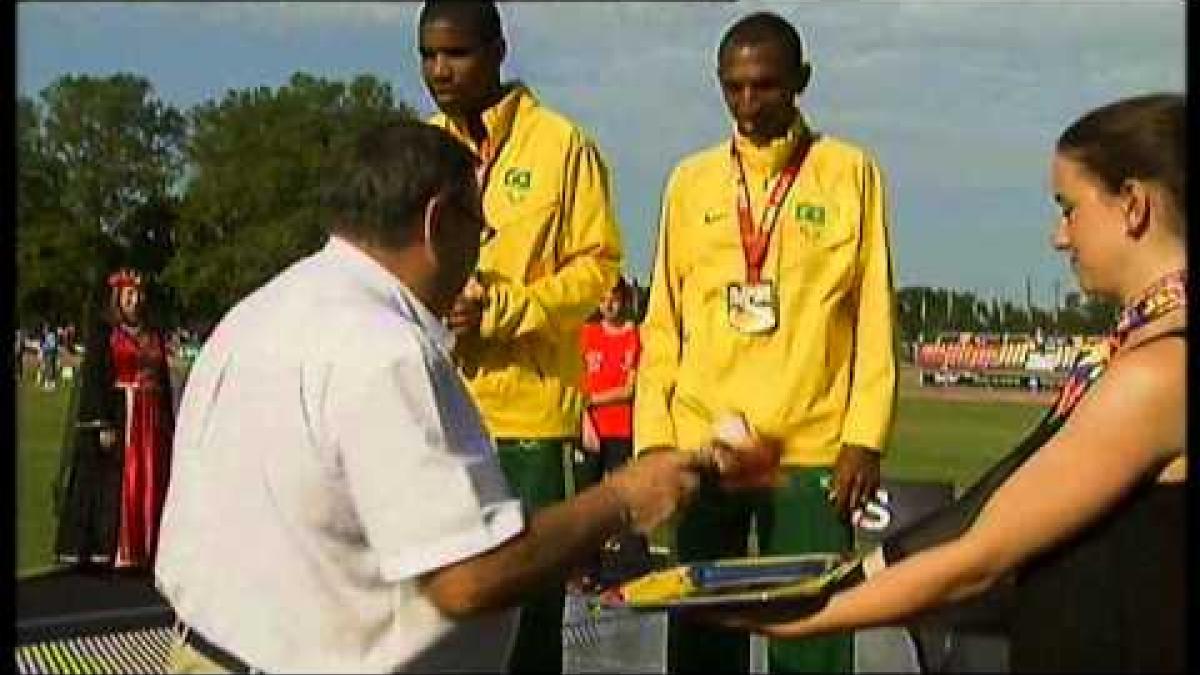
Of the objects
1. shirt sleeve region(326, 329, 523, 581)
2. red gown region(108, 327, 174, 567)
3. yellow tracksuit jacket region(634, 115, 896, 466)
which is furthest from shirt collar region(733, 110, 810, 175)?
red gown region(108, 327, 174, 567)

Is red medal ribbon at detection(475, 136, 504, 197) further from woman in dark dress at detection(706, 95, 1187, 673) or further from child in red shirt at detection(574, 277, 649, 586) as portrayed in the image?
child in red shirt at detection(574, 277, 649, 586)

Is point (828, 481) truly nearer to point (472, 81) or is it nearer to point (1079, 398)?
point (472, 81)

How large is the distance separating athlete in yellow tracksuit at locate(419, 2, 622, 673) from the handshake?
70cm

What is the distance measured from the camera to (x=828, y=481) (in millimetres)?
3846

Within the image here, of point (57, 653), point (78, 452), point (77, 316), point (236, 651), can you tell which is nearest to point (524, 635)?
point (236, 651)

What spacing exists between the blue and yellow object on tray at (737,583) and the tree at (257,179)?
2.27ft

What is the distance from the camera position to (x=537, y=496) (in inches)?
150

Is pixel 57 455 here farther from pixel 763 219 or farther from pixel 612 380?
pixel 763 219

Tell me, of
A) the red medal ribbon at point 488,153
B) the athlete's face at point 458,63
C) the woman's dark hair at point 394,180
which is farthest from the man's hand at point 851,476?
the woman's dark hair at point 394,180

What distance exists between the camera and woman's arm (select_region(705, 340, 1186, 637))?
7.34ft

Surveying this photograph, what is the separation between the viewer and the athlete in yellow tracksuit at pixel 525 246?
147 inches

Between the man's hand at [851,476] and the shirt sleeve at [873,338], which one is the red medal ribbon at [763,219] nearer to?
the shirt sleeve at [873,338]

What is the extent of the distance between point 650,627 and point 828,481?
2.36 metres

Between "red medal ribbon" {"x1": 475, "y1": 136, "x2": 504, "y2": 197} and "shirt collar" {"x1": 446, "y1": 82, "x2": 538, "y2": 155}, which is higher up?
"shirt collar" {"x1": 446, "y1": 82, "x2": 538, "y2": 155}
